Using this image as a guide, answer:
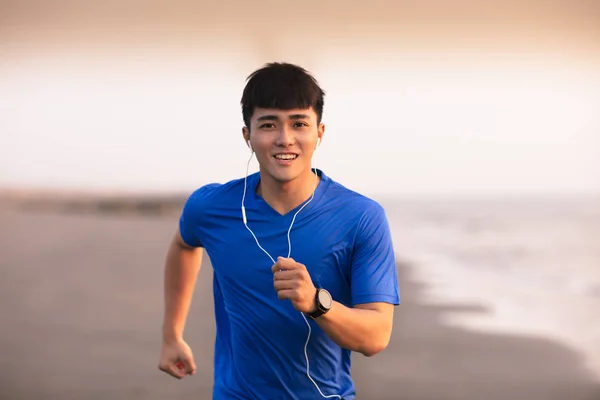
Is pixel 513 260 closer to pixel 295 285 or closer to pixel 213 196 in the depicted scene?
pixel 213 196

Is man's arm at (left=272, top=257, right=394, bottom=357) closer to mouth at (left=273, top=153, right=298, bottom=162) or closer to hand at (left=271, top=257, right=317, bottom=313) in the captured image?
hand at (left=271, top=257, right=317, bottom=313)

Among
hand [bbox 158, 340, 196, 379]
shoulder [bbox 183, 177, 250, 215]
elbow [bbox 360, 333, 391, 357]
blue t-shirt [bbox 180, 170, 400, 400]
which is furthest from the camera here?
hand [bbox 158, 340, 196, 379]

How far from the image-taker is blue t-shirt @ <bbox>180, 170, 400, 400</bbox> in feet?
5.80

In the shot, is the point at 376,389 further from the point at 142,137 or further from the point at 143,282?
the point at 142,137

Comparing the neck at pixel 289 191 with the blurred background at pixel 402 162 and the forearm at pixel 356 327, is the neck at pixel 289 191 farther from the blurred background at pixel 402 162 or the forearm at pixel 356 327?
the blurred background at pixel 402 162

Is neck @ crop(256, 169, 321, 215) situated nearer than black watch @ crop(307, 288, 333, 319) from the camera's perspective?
No

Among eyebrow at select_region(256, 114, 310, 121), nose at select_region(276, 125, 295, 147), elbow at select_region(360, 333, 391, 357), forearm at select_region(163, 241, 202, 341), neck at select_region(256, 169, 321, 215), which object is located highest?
eyebrow at select_region(256, 114, 310, 121)

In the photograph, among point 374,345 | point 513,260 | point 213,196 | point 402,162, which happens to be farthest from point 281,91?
point 513,260

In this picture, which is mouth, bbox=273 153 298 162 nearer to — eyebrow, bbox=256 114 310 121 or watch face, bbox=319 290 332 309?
eyebrow, bbox=256 114 310 121

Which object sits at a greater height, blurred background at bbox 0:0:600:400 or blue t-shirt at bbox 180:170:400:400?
blurred background at bbox 0:0:600:400

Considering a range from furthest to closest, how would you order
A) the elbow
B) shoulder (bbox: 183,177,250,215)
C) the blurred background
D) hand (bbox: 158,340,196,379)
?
the blurred background, hand (bbox: 158,340,196,379), shoulder (bbox: 183,177,250,215), the elbow

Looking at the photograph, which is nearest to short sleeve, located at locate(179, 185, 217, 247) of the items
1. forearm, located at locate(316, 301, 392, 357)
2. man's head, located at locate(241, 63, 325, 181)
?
man's head, located at locate(241, 63, 325, 181)

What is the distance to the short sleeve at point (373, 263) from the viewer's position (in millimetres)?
1707

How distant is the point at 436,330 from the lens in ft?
13.2
